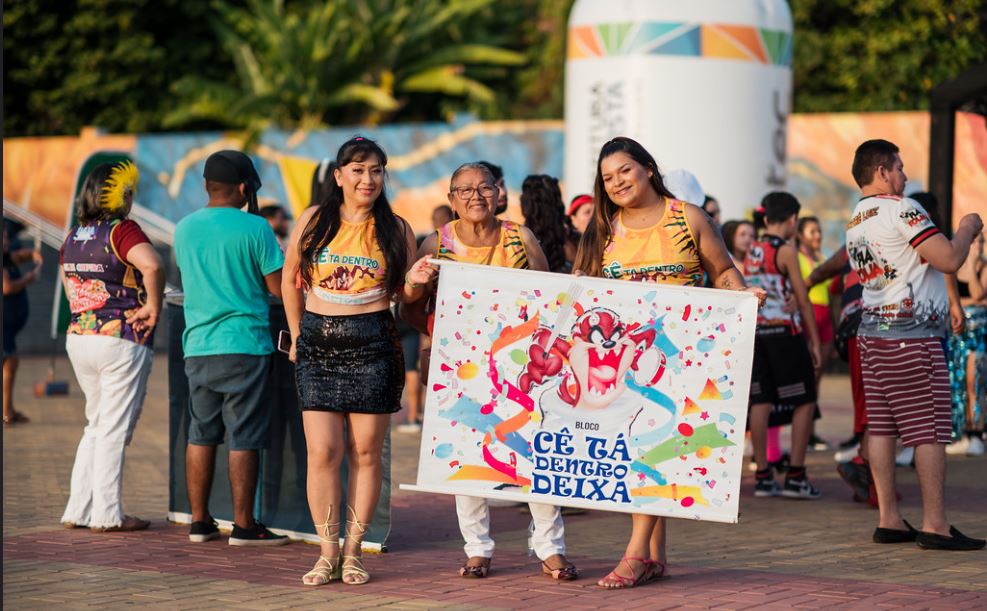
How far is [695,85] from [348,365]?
36.3ft

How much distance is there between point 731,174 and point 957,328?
28.8ft

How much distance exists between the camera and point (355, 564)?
20.8ft

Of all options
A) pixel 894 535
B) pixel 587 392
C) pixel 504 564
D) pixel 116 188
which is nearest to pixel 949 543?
pixel 894 535

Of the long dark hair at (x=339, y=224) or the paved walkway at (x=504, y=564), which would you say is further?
the long dark hair at (x=339, y=224)

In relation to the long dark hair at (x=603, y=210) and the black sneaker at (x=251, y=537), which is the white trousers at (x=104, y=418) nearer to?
the black sneaker at (x=251, y=537)

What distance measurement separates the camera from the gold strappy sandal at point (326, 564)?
20.6 feet

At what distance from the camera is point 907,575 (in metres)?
6.61

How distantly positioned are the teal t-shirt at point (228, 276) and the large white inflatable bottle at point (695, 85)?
10.1 metres

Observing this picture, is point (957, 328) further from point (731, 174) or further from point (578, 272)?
point (731, 174)

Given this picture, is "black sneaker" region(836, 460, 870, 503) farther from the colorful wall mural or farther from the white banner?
the colorful wall mural

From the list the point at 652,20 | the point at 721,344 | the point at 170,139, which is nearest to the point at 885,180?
the point at 721,344

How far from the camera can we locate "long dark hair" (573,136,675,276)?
6297mm

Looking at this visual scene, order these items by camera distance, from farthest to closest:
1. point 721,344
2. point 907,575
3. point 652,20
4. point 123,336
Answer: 1. point 652,20
2. point 123,336
3. point 907,575
4. point 721,344

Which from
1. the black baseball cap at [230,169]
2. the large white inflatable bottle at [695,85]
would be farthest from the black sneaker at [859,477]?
the large white inflatable bottle at [695,85]
